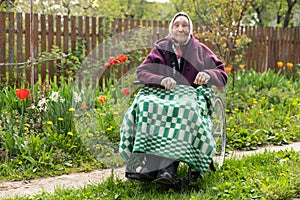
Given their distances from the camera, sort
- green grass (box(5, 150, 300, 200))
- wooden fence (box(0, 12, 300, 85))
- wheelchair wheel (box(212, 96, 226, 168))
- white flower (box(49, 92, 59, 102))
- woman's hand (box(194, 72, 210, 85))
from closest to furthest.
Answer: green grass (box(5, 150, 300, 200)) < woman's hand (box(194, 72, 210, 85)) < wheelchair wheel (box(212, 96, 226, 168)) < white flower (box(49, 92, 59, 102)) < wooden fence (box(0, 12, 300, 85))

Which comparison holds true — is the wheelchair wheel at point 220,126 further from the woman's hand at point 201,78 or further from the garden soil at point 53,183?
the garden soil at point 53,183

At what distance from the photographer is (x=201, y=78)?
12.7 ft

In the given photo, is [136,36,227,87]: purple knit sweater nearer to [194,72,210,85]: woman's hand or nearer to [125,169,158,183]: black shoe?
[194,72,210,85]: woman's hand

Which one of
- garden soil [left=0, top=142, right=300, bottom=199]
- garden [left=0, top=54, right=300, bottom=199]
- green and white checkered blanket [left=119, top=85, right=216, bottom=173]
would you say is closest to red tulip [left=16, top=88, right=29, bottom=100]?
garden [left=0, top=54, right=300, bottom=199]

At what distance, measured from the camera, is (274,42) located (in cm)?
1116

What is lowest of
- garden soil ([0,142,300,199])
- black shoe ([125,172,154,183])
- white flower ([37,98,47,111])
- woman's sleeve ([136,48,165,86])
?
garden soil ([0,142,300,199])

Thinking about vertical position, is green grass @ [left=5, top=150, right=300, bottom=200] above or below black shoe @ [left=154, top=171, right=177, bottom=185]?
below

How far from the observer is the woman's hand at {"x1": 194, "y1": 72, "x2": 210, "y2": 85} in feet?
12.7

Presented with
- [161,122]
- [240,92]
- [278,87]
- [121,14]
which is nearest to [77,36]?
[240,92]

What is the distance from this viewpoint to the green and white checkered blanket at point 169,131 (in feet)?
11.4

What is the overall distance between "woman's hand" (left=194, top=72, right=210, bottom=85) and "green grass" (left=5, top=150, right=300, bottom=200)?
2.53 ft

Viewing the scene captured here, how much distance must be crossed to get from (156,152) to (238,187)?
706 mm

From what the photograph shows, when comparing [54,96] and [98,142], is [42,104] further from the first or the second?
[98,142]

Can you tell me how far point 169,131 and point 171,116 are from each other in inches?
4.4
